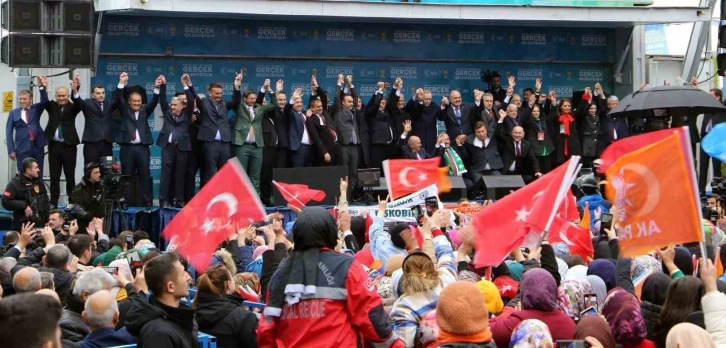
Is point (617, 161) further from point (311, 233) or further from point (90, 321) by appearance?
point (90, 321)

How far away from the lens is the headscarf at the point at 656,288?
25.2ft

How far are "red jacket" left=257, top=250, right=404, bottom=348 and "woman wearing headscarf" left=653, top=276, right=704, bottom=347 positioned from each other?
66.5 inches

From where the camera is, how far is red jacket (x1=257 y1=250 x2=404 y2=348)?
21.3ft

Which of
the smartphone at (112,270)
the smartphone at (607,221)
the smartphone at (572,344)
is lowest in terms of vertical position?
the smartphone at (572,344)

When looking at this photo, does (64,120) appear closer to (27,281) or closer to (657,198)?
(27,281)

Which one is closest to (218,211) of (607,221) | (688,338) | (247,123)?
(607,221)

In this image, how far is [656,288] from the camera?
770 centimetres

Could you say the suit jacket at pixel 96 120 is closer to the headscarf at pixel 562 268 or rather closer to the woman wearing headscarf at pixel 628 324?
the headscarf at pixel 562 268

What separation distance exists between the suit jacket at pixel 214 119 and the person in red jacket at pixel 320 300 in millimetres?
12577

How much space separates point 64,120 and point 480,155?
729 centimetres

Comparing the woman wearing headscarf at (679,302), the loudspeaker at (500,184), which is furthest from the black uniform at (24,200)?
the woman wearing headscarf at (679,302)

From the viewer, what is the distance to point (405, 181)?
44.1ft

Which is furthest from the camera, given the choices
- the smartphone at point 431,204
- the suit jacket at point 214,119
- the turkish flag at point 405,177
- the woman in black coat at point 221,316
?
the suit jacket at point 214,119

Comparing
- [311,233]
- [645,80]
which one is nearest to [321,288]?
[311,233]
